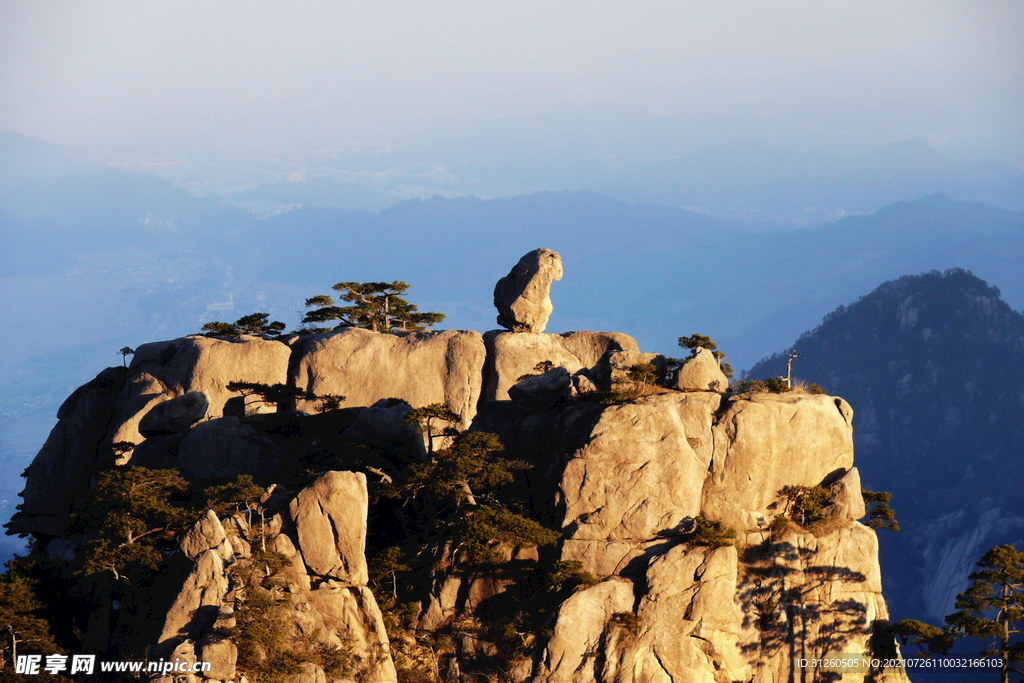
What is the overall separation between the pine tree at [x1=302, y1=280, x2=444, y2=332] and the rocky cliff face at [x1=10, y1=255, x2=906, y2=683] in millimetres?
19689

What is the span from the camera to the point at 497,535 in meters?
44.1

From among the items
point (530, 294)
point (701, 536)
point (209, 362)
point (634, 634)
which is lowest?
point (634, 634)

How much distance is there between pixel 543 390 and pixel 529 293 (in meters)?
11.1

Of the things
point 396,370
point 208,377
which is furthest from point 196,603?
point 396,370

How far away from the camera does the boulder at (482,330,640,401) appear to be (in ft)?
193

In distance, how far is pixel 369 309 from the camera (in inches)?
2810

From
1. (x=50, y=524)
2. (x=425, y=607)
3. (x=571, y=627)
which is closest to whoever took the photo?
(x=571, y=627)

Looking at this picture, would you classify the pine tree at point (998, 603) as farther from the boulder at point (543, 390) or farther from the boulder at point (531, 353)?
the boulder at point (531, 353)

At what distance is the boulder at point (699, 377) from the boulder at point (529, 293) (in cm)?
1441

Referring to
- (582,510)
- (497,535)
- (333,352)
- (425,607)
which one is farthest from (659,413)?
(333,352)

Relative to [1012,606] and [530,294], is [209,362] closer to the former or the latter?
[530,294]

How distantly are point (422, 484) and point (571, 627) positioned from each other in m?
10.2

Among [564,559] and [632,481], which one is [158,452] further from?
[632,481]

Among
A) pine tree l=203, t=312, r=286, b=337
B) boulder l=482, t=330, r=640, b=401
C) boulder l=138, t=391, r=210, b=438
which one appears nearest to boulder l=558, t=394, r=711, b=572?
boulder l=482, t=330, r=640, b=401
